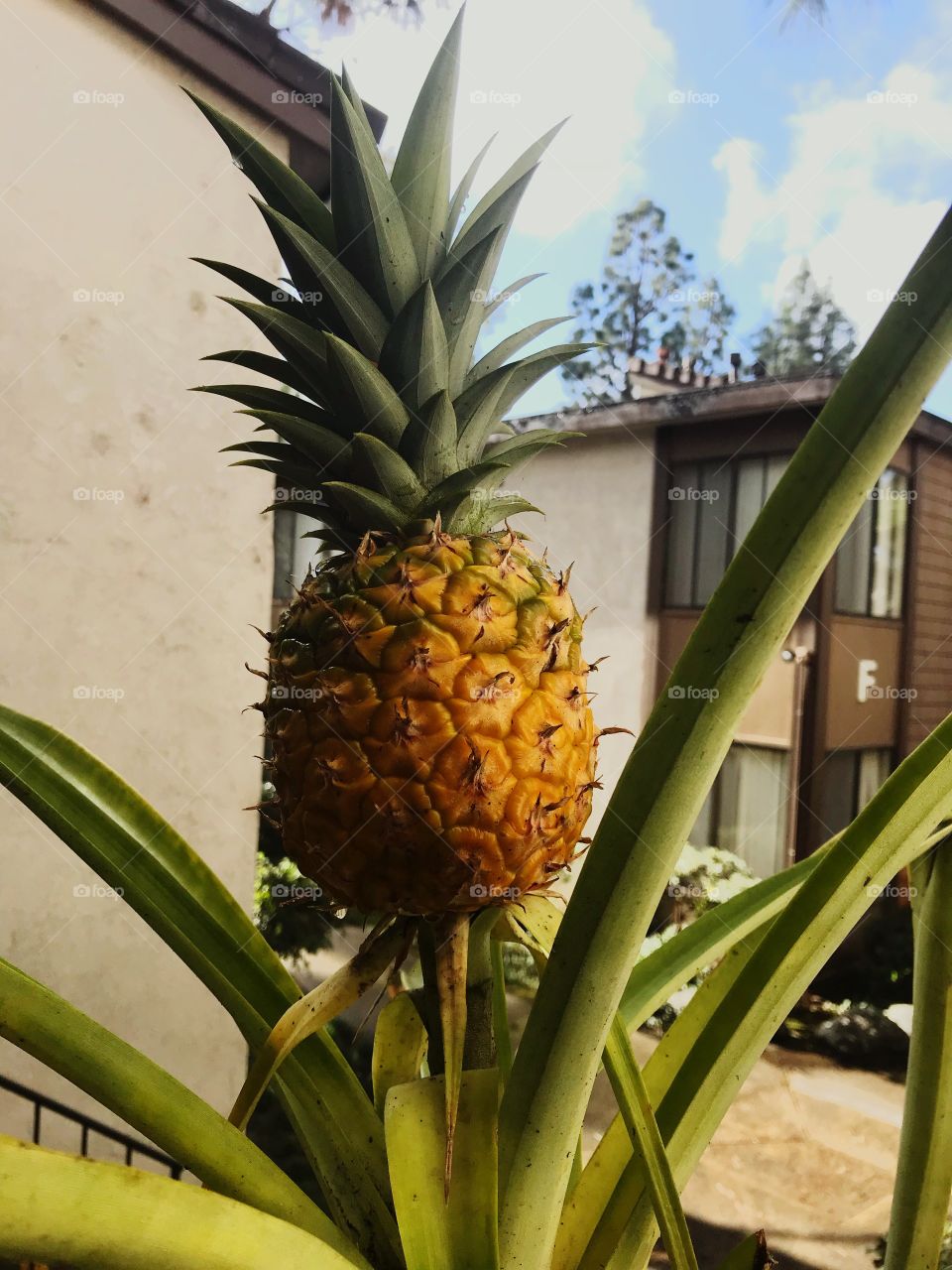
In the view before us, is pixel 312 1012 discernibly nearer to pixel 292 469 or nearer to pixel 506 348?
pixel 292 469

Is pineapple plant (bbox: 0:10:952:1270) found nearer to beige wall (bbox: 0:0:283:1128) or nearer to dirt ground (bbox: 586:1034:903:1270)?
beige wall (bbox: 0:0:283:1128)

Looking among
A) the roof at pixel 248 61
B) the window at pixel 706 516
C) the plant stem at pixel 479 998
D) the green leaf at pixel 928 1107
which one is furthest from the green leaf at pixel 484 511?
the window at pixel 706 516

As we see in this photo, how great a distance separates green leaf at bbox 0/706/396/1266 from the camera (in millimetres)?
469

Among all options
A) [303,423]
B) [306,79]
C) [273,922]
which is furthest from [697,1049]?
[273,922]

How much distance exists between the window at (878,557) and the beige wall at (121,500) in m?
3.51

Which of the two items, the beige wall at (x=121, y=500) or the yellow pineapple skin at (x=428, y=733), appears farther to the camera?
the beige wall at (x=121, y=500)

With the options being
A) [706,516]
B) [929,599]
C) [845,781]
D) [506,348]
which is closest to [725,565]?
[706,516]

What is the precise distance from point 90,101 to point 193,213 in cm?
29

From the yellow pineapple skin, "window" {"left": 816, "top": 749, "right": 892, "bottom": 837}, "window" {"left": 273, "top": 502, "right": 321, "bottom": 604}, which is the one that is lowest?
"window" {"left": 816, "top": 749, "right": 892, "bottom": 837}

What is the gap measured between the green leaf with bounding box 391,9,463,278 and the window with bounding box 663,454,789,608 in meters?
4.06

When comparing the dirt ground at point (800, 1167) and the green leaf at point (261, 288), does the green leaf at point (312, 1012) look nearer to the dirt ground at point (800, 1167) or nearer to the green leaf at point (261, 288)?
the green leaf at point (261, 288)

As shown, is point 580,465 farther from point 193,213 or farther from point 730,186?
point 730,186

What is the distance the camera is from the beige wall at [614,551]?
4891 millimetres

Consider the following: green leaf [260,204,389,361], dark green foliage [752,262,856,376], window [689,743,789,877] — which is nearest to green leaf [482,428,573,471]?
green leaf [260,204,389,361]
